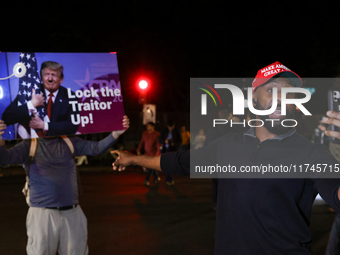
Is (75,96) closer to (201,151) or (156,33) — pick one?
(201,151)

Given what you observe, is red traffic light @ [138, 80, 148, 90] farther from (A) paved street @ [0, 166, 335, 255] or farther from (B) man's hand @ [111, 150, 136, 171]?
(B) man's hand @ [111, 150, 136, 171]

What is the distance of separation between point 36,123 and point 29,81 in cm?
45

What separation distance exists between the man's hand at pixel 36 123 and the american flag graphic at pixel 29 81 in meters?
0.04

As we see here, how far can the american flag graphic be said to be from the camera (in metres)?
3.80

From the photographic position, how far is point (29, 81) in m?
3.86

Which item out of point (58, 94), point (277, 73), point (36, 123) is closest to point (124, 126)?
point (58, 94)

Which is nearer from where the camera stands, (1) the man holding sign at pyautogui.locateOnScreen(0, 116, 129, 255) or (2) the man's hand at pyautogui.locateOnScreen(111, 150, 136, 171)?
(2) the man's hand at pyautogui.locateOnScreen(111, 150, 136, 171)

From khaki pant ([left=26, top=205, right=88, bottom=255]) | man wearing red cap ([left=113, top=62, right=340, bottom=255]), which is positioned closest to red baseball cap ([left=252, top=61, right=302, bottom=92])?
man wearing red cap ([left=113, top=62, right=340, bottom=255])

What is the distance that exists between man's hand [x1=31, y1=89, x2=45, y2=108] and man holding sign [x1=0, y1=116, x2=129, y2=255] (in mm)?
513

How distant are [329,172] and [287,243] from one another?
1.77ft

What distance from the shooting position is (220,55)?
29062 mm

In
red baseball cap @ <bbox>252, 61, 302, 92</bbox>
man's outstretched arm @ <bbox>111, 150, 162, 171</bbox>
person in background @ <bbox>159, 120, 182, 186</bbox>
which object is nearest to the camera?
red baseball cap @ <bbox>252, 61, 302, 92</bbox>

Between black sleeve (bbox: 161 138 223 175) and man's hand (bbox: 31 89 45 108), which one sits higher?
man's hand (bbox: 31 89 45 108)

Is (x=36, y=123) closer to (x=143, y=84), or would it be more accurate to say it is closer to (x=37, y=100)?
(x=37, y=100)
